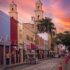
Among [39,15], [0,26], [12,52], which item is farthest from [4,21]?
[39,15]

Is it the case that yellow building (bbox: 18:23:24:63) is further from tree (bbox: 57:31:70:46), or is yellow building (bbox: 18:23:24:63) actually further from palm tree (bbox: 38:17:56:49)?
palm tree (bbox: 38:17:56:49)

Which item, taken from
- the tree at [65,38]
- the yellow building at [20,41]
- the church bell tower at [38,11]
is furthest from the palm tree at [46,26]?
the yellow building at [20,41]

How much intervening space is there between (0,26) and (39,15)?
95463 millimetres

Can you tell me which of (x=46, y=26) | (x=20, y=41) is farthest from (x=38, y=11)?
(x=20, y=41)

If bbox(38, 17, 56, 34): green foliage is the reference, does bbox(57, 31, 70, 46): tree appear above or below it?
below

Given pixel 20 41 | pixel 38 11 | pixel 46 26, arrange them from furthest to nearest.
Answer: pixel 38 11 → pixel 46 26 → pixel 20 41

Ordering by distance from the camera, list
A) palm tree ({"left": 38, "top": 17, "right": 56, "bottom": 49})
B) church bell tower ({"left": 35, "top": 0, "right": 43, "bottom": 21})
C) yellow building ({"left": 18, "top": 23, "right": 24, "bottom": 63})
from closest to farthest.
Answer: yellow building ({"left": 18, "top": 23, "right": 24, "bottom": 63}), palm tree ({"left": 38, "top": 17, "right": 56, "bottom": 49}), church bell tower ({"left": 35, "top": 0, "right": 43, "bottom": 21})

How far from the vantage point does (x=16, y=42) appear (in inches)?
2370

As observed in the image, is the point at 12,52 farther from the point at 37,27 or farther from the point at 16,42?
the point at 37,27

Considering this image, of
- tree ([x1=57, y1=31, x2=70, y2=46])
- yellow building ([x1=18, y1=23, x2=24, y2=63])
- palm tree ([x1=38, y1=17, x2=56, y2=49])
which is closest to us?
yellow building ([x1=18, y1=23, x2=24, y2=63])

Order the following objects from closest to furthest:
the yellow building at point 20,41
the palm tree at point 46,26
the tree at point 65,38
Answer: the yellow building at point 20,41, the tree at point 65,38, the palm tree at point 46,26

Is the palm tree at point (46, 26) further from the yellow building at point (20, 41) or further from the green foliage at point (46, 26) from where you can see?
the yellow building at point (20, 41)

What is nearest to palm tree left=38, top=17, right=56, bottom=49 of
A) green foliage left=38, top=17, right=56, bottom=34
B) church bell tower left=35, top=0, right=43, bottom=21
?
green foliage left=38, top=17, right=56, bottom=34

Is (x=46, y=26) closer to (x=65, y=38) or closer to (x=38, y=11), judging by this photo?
(x=65, y=38)
